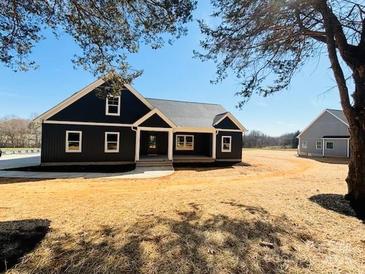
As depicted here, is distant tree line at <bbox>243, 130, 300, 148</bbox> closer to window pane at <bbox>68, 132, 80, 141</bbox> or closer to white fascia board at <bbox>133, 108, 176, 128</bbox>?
white fascia board at <bbox>133, 108, 176, 128</bbox>

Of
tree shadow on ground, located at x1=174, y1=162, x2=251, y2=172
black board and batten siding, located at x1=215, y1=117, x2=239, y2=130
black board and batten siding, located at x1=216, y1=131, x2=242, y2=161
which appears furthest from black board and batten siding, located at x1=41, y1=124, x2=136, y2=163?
black board and batten siding, located at x1=215, y1=117, x2=239, y2=130

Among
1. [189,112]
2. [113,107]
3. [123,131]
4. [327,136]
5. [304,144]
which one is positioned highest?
[189,112]

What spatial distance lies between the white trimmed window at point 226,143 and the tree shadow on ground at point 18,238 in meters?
17.6

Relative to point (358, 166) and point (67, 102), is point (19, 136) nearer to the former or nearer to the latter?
point (67, 102)

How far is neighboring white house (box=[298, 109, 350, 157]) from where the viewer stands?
1286 inches

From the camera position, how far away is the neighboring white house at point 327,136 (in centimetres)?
3266

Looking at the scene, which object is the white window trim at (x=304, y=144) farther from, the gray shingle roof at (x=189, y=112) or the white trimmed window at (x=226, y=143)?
the white trimmed window at (x=226, y=143)

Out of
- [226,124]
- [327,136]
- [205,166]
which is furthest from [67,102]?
[327,136]

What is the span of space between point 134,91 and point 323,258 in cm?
1628

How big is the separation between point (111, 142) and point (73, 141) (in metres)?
2.35

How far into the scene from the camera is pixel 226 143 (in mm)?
22328

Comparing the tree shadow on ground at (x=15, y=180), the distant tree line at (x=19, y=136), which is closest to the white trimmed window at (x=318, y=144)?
the tree shadow on ground at (x=15, y=180)

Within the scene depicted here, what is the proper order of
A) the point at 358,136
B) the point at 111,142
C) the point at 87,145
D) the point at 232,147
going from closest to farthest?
the point at 358,136
the point at 87,145
the point at 111,142
the point at 232,147

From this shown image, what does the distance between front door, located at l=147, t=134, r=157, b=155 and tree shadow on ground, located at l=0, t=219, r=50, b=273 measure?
16.6 m
